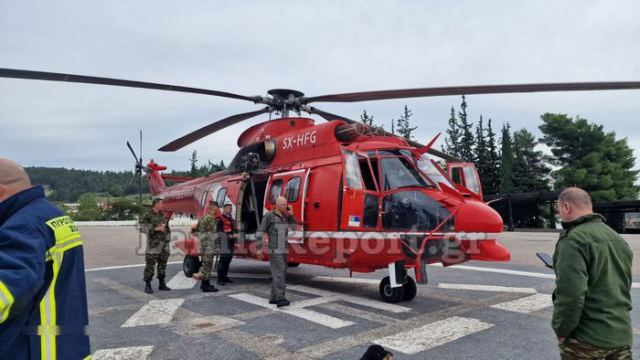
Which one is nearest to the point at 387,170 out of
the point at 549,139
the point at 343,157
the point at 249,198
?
the point at 343,157

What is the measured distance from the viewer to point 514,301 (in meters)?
6.95

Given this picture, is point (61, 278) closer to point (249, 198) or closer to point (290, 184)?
point (290, 184)

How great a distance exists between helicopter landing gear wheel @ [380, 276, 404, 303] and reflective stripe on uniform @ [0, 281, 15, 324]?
5.84 meters

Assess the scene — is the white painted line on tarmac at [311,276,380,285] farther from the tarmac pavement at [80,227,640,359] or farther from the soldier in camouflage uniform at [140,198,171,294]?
the soldier in camouflage uniform at [140,198,171,294]

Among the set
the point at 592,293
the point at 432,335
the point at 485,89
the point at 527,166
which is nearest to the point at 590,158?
the point at 527,166

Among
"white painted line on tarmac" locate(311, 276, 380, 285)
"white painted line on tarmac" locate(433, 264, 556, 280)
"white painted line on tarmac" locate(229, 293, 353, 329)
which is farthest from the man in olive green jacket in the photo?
"white painted line on tarmac" locate(433, 264, 556, 280)

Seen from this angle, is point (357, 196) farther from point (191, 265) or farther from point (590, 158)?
point (590, 158)

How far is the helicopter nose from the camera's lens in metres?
6.20

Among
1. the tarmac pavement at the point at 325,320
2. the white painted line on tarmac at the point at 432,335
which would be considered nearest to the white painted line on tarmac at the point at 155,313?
the tarmac pavement at the point at 325,320

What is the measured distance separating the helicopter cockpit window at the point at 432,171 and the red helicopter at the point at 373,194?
→ 0.02 meters

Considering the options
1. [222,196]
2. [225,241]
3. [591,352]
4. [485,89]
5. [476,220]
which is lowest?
[591,352]

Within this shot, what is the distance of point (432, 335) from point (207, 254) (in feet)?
15.6

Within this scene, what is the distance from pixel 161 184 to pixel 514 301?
1144cm

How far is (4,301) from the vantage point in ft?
5.21
